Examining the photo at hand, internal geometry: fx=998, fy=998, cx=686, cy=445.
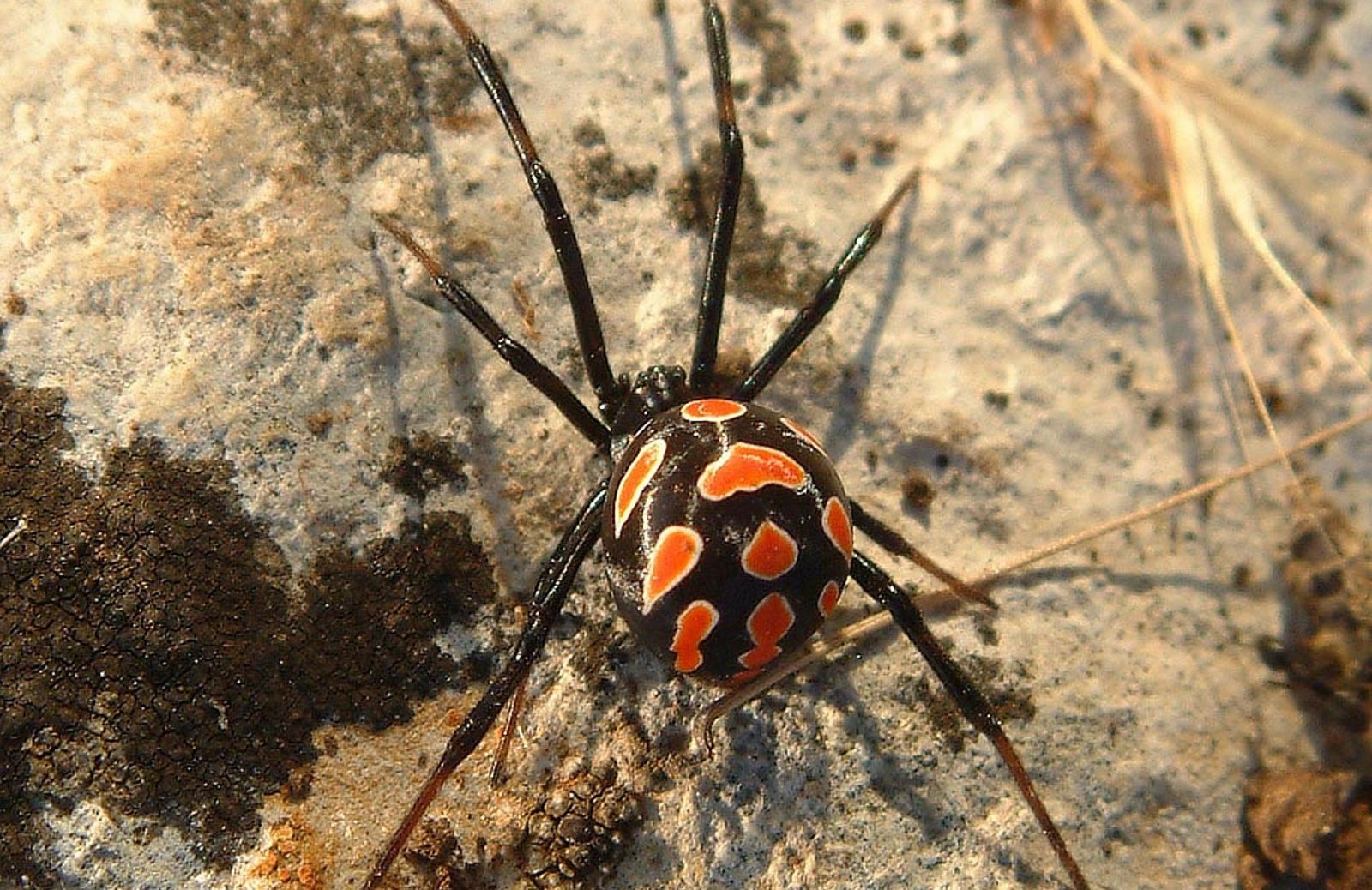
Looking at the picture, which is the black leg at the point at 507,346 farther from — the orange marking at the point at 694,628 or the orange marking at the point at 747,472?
the orange marking at the point at 694,628

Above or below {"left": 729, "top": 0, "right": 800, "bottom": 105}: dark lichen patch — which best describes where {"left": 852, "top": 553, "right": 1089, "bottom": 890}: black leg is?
below

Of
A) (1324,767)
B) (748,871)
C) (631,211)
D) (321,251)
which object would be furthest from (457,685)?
(1324,767)

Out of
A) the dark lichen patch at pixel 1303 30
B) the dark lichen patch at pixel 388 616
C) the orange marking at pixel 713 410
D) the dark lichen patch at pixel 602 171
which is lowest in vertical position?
the dark lichen patch at pixel 388 616

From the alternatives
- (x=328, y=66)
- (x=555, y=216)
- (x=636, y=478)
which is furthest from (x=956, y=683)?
(x=328, y=66)

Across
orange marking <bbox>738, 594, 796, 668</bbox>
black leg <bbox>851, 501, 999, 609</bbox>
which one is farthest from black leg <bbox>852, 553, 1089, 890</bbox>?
orange marking <bbox>738, 594, 796, 668</bbox>

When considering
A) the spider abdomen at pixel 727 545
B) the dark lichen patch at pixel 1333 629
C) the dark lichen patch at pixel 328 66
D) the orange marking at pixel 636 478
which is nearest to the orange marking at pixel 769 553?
the spider abdomen at pixel 727 545

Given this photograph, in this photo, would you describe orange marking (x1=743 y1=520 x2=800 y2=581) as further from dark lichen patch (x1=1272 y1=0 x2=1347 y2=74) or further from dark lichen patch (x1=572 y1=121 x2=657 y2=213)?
dark lichen patch (x1=1272 y1=0 x2=1347 y2=74)
